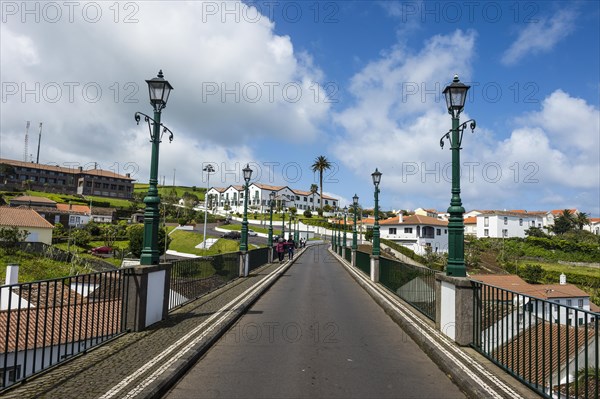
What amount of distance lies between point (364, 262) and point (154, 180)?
16.4m

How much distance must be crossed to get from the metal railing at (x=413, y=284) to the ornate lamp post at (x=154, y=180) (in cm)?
610

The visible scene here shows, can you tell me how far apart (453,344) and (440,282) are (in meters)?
1.30

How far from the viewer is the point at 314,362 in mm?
6156

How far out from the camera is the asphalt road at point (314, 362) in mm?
5008

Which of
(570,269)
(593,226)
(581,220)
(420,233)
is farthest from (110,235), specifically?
(593,226)

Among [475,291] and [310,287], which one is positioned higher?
[475,291]

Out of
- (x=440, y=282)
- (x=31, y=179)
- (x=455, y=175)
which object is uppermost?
(x=31, y=179)

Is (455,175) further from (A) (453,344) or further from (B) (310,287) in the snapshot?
(B) (310,287)

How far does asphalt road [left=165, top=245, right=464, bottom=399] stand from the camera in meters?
5.01

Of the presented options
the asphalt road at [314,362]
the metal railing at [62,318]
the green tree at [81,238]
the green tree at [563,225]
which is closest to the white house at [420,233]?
the green tree at [563,225]

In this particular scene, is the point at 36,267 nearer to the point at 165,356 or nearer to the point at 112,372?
the point at 165,356

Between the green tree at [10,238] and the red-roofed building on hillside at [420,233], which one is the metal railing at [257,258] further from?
the red-roofed building on hillside at [420,233]

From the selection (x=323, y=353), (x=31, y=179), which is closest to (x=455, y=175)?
A: (x=323, y=353)

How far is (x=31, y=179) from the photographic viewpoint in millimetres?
103812
